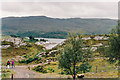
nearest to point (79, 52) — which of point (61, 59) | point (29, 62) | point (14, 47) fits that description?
point (61, 59)

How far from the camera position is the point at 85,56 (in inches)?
1725

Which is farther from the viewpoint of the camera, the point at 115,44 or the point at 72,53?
the point at 72,53

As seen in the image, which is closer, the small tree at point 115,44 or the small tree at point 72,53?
the small tree at point 115,44

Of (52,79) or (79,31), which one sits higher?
(79,31)

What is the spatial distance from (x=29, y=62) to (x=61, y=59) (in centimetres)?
6366

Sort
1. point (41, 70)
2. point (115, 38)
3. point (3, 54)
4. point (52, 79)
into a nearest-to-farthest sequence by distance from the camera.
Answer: point (115, 38) → point (52, 79) → point (41, 70) → point (3, 54)

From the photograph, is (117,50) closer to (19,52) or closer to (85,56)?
(85,56)

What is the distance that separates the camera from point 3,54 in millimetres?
124938

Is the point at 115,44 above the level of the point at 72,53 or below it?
above

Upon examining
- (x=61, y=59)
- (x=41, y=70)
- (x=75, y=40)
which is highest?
(x=75, y=40)

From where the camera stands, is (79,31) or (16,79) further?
(16,79)

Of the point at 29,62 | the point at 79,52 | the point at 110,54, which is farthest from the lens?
the point at 29,62

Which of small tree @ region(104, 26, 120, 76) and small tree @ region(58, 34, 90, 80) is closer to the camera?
small tree @ region(104, 26, 120, 76)

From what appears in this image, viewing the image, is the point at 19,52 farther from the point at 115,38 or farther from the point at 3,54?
the point at 115,38
